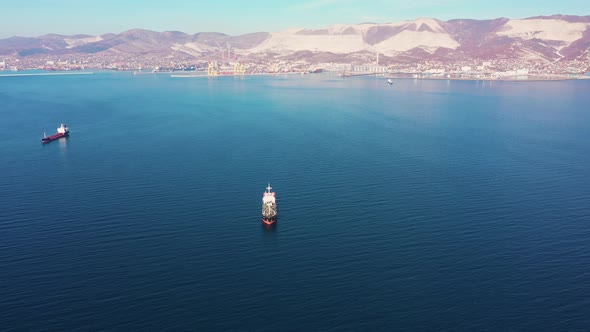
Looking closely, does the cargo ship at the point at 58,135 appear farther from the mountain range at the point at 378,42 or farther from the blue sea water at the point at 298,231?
the mountain range at the point at 378,42

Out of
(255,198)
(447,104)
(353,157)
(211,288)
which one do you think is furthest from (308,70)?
(211,288)

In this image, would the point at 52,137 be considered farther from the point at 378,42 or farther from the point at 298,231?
the point at 378,42

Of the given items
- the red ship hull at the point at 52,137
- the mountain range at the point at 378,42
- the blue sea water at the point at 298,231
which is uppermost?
the mountain range at the point at 378,42

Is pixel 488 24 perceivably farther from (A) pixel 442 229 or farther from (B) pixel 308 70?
(A) pixel 442 229

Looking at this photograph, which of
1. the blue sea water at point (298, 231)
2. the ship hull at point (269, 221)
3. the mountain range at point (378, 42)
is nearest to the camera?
the blue sea water at point (298, 231)

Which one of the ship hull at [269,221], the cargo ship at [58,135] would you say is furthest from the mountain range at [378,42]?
the ship hull at [269,221]

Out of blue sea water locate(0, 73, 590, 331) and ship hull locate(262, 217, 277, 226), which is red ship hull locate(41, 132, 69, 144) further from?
ship hull locate(262, 217, 277, 226)

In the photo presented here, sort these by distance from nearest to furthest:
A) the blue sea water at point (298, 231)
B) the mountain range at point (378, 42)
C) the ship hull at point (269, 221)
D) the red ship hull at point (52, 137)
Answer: the blue sea water at point (298, 231) → the ship hull at point (269, 221) → the red ship hull at point (52, 137) → the mountain range at point (378, 42)
